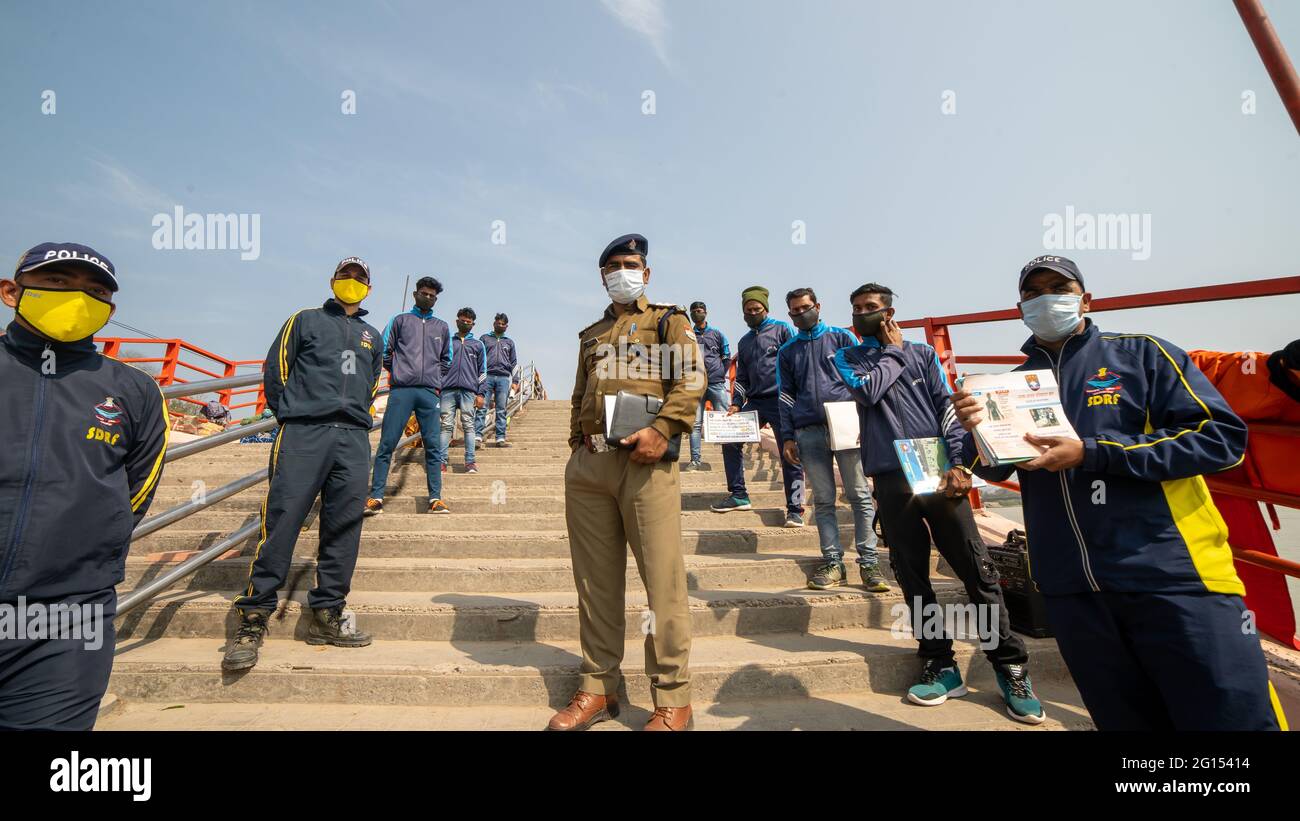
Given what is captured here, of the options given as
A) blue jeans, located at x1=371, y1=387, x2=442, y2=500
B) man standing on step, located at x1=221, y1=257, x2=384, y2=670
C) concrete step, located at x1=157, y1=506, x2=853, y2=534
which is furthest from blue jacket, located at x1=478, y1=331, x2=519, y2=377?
man standing on step, located at x1=221, y1=257, x2=384, y2=670

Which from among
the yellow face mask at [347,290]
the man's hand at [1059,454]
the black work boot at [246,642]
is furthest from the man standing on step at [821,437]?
the black work boot at [246,642]

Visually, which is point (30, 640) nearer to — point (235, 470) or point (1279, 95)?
point (1279, 95)

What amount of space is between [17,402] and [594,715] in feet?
8.31

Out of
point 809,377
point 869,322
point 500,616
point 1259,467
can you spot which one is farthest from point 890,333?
point 500,616

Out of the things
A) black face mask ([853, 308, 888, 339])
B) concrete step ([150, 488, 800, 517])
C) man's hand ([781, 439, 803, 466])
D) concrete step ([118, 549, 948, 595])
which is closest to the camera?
black face mask ([853, 308, 888, 339])

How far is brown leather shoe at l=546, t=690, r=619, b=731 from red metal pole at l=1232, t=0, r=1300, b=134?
378 centimetres

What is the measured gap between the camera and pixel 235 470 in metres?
6.32

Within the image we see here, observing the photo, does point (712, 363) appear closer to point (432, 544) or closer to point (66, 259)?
point (432, 544)

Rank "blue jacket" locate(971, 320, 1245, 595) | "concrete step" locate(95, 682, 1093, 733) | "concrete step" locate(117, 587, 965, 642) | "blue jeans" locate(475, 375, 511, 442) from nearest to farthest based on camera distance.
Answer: "blue jacket" locate(971, 320, 1245, 595), "concrete step" locate(95, 682, 1093, 733), "concrete step" locate(117, 587, 965, 642), "blue jeans" locate(475, 375, 511, 442)

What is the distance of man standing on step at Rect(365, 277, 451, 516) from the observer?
532 centimetres

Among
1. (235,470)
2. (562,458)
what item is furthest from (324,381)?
(562,458)

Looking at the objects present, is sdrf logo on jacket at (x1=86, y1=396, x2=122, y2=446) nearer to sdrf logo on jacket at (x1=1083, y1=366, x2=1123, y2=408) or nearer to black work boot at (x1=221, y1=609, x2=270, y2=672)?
black work boot at (x1=221, y1=609, x2=270, y2=672)

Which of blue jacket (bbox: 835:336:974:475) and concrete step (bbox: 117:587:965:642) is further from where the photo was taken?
concrete step (bbox: 117:587:965:642)

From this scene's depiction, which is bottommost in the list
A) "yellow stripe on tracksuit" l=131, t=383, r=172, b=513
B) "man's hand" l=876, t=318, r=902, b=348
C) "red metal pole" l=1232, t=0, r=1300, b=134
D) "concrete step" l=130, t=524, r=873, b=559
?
"concrete step" l=130, t=524, r=873, b=559
